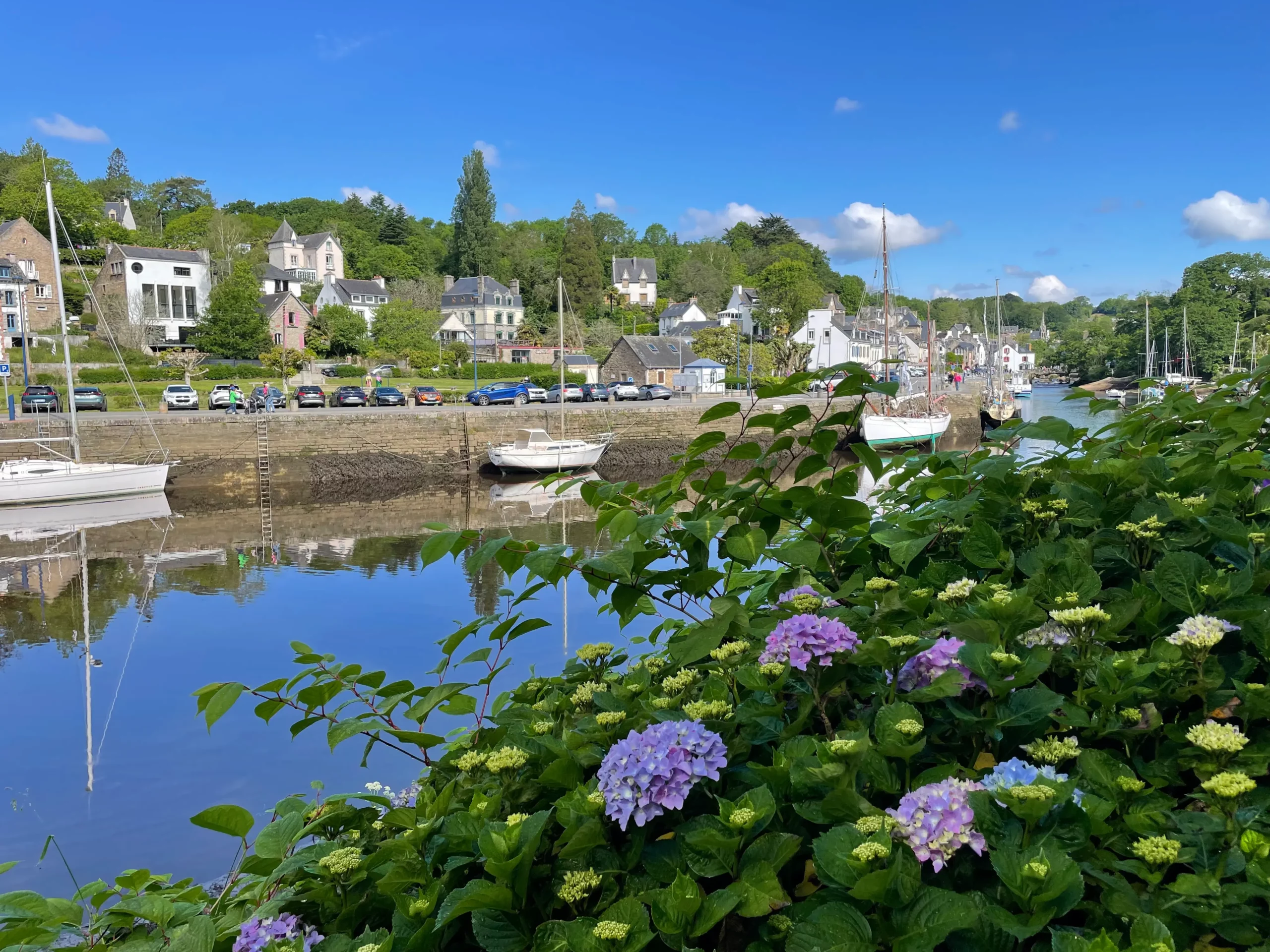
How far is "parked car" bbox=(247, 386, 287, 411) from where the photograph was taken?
3156cm

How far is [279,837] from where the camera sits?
1.48 metres

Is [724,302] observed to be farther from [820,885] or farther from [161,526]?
[820,885]

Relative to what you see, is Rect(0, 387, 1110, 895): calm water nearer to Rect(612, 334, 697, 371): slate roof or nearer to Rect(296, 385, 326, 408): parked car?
Rect(296, 385, 326, 408): parked car

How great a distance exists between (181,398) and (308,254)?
59515 millimetres

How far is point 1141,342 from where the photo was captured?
78688 mm

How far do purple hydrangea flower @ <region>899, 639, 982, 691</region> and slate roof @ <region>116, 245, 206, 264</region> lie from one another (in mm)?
72779

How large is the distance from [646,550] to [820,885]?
2.33 ft

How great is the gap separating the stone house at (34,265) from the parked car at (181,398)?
3292 centimetres

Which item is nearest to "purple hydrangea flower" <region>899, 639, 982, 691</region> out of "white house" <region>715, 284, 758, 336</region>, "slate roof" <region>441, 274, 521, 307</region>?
"slate roof" <region>441, 274, 521, 307</region>

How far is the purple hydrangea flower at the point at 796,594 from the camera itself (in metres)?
1.56

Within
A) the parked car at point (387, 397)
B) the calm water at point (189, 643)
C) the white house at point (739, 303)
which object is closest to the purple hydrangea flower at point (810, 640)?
the calm water at point (189, 643)

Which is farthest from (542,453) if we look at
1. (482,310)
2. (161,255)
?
(482,310)

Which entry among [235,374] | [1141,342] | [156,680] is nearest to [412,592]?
[156,680]

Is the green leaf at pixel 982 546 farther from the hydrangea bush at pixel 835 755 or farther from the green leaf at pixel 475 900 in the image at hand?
the green leaf at pixel 475 900
